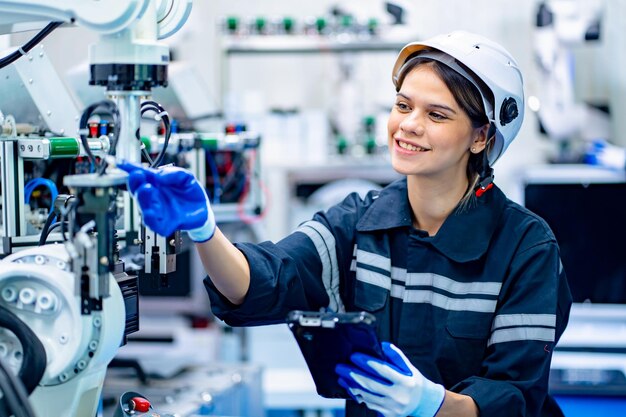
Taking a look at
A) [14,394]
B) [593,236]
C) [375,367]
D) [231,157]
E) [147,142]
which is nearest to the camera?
[14,394]

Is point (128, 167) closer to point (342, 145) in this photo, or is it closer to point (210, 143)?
point (210, 143)

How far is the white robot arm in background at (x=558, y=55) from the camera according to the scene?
4.41m

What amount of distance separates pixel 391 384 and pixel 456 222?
19.6 inches

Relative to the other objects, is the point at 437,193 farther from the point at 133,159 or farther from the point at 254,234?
the point at 254,234

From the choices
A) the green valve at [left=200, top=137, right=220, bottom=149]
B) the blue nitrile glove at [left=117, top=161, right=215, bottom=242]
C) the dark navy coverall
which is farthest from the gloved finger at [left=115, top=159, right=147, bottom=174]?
the green valve at [left=200, top=137, right=220, bottom=149]

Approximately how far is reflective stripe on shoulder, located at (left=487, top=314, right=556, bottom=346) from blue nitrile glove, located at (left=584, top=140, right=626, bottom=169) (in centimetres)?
225

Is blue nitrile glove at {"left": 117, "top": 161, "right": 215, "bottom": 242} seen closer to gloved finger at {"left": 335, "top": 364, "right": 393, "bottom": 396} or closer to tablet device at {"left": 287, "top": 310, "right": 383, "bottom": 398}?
tablet device at {"left": 287, "top": 310, "right": 383, "bottom": 398}

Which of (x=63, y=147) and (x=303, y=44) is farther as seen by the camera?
(x=303, y=44)

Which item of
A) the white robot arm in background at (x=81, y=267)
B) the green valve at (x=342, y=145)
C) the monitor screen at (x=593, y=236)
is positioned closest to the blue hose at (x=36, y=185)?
the white robot arm in background at (x=81, y=267)

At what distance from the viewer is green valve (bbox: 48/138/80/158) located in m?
2.04

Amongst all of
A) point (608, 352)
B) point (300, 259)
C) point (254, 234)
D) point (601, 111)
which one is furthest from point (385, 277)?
point (601, 111)

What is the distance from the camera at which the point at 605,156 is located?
4.09 meters

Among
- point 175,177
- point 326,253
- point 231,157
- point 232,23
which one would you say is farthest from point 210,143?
point 232,23

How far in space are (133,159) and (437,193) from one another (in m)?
0.78
